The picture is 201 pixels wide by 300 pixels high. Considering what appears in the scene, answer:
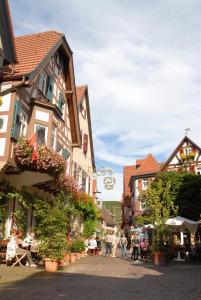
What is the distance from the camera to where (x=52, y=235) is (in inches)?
540

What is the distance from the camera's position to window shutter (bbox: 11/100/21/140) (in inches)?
607

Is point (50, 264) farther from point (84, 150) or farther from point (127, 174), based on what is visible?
point (127, 174)

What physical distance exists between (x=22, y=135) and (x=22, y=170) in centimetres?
196

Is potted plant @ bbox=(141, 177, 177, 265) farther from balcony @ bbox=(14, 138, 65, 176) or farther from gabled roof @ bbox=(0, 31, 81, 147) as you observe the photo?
gabled roof @ bbox=(0, 31, 81, 147)

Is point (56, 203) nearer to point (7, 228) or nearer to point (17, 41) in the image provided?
point (7, 228)

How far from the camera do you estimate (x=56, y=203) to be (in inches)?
577

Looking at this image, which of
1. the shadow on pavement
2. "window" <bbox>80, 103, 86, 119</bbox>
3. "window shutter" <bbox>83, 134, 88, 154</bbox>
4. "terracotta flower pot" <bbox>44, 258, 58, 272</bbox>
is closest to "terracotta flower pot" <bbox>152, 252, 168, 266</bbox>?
the shadow on pavement

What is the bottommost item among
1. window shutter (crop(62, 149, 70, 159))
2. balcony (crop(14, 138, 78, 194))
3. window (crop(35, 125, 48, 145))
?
balcony (crop(14, 138, 78, 194))

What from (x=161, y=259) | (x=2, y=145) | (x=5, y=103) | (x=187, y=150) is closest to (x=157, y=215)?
(x=161, y=259)

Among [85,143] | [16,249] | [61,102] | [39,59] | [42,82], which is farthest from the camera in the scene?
[85,143]

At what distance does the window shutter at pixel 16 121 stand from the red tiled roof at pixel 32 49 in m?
1.52


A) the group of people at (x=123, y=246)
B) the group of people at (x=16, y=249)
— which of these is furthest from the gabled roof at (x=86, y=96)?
the group of people at (x=16, y=249)

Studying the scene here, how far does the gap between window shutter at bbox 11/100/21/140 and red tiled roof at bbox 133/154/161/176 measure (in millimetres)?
41479

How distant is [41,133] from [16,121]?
8.10 feet
